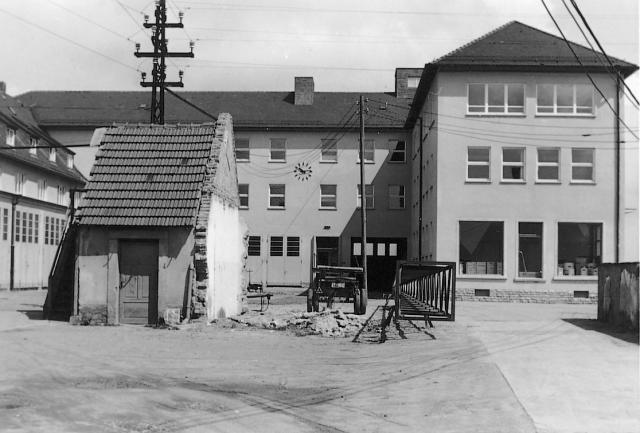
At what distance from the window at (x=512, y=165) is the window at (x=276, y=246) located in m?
19.2

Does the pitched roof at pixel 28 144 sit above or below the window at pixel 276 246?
above

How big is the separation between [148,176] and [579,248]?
21.4 meters

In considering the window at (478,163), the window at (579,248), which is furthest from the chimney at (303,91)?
the window at (579,248)

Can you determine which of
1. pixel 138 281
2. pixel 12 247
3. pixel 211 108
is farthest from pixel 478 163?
pixel 211 108

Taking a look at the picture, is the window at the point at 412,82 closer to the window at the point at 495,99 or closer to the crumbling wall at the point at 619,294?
the window at the point at 495,99

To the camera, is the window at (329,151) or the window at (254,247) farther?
the window at (329,151)

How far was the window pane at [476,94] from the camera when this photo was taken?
34750 mm

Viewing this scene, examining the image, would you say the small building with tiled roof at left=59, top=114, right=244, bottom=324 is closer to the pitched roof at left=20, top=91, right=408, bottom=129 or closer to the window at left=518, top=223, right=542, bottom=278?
the window at left=518, top=223, right=542, bottom=278

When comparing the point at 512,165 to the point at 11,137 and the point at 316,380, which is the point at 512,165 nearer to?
the point at 316,380

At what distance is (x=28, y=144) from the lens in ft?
148

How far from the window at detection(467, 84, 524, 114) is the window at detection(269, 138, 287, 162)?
18.8m

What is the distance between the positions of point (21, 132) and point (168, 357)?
35069 mm

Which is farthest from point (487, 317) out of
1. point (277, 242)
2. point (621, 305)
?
point (277, 242)

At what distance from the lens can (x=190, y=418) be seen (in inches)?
341
